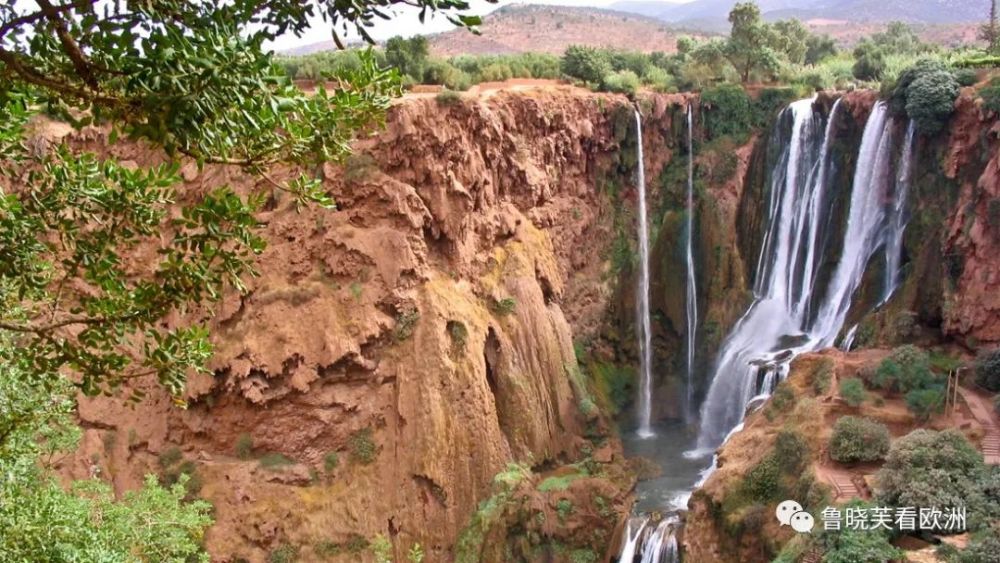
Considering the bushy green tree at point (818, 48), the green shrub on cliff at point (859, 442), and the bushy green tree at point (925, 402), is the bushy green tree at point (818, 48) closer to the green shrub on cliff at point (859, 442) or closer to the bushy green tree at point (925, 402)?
the bushy green tree at point (925, 402)

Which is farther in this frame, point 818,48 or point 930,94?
point 818,48

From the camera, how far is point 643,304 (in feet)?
88.1

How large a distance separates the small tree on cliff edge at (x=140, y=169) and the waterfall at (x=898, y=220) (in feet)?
66.6

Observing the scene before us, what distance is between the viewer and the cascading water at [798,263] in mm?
22016

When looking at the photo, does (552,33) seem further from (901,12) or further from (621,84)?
(901,12)

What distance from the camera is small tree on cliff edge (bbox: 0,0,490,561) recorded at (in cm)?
332

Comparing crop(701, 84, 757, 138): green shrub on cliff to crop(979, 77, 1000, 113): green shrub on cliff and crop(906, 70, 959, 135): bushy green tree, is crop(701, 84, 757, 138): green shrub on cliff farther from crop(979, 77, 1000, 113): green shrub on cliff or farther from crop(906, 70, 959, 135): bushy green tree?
crop(979, 77, 1000, 113): green shrub on cliff

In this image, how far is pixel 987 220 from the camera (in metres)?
18.2

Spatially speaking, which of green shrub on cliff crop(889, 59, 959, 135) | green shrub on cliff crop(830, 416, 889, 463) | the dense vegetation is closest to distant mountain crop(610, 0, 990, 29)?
the dense vegetation

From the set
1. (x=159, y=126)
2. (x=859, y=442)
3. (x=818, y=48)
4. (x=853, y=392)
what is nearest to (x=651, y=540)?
(x=859, y=442)

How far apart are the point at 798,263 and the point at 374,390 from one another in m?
14.5

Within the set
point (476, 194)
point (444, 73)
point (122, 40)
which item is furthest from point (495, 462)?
point (122, 40)

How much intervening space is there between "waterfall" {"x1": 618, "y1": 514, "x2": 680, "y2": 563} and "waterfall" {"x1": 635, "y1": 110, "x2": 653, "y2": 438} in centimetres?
755

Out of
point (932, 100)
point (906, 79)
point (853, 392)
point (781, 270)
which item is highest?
point (906, 79)
